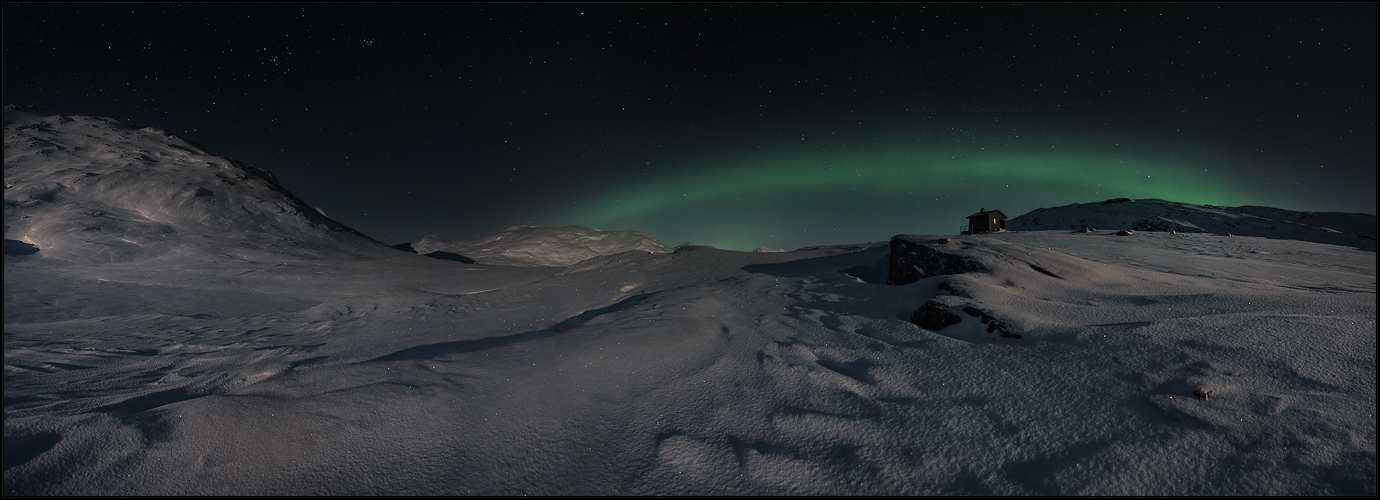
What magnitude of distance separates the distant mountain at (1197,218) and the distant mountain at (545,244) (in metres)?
46.4

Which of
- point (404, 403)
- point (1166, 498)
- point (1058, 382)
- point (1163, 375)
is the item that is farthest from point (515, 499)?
point (1163, 375)

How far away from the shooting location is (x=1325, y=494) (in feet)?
6.51

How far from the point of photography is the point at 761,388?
11.8 ft

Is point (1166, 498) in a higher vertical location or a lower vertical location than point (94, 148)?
Result: lower

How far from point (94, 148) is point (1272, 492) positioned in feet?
90.2

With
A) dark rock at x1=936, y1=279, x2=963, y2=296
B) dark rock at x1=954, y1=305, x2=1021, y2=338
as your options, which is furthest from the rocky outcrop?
dark rock at x1=936, y1=279, x2=963, y2=296

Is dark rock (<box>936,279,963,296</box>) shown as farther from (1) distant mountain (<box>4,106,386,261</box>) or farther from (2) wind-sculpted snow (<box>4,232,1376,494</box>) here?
(1) distant mountain (<box>4,106,386,261</box>)

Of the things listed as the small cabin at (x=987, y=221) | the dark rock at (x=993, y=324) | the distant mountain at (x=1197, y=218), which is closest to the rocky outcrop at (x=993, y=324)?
the dark rock at (x=993, y=324)

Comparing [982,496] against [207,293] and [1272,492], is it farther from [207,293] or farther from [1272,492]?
[207,293]

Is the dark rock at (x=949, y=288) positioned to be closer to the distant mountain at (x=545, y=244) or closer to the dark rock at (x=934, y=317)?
the dark rock at (x=934, y=317)

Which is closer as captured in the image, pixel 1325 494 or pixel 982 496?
pixel 1325 494

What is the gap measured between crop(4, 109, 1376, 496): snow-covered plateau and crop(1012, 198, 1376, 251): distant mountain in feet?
187

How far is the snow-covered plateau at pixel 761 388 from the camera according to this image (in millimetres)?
2414

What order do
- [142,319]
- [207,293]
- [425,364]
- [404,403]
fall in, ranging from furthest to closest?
[207,293], [142,319], [425,364], [404,403]
